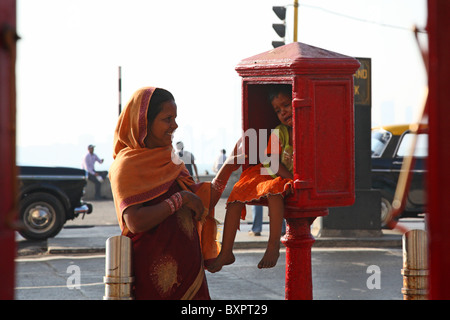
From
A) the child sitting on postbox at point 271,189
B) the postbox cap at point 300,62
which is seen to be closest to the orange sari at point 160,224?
the child sitting on postbox at point 271,189

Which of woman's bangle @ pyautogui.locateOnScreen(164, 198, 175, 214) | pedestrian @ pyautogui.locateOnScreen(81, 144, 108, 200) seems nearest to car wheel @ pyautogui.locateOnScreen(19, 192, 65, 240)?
pedestrian @ pyautogui.locateOnScreen(81, 144, 108, 200)

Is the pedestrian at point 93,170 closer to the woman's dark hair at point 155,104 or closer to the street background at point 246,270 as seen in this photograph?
the street background at point 246,270

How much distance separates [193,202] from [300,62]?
37.0 inches

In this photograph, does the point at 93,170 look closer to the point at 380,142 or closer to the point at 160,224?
the point at 380,142

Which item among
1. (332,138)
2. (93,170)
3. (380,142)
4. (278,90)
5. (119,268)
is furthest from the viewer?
(93,170)

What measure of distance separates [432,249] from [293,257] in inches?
87.7

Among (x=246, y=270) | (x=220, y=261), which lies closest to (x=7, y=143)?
(x=220, y=261)

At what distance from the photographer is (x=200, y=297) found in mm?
3357

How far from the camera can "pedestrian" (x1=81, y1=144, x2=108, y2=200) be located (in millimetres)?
22969

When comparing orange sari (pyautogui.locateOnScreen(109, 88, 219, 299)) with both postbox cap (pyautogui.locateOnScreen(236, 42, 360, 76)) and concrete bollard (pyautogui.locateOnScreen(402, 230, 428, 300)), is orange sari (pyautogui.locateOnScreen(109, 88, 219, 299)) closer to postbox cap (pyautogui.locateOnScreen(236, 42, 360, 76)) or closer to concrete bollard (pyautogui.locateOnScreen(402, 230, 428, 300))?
postbox cap (pyautogui.locateOnScreen(236, 42, 360, 76))

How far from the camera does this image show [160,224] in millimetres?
3334

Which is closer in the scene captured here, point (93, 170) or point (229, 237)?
point (229, 237)

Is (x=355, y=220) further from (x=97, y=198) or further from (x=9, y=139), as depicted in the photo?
(x=97, y=198)
